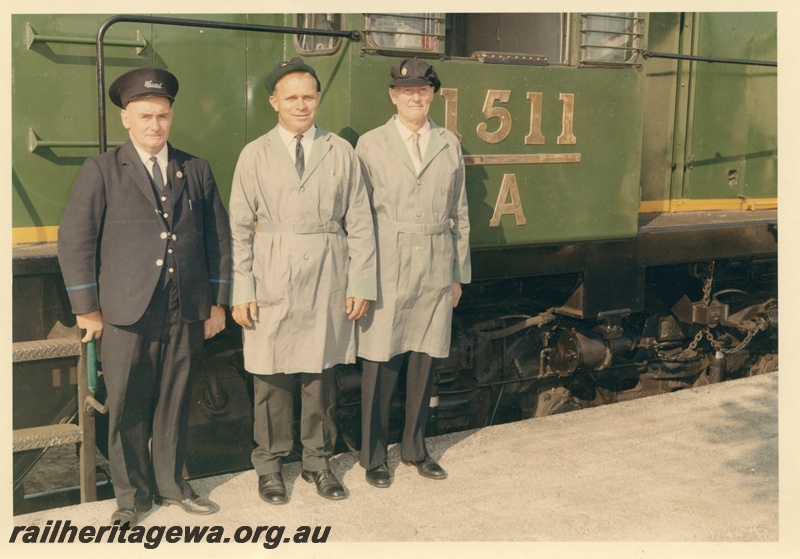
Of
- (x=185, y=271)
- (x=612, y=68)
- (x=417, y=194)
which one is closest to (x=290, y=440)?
(x=185, y=271)

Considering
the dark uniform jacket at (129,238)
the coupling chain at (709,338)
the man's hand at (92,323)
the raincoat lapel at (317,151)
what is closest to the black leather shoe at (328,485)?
the dark uniform jacket at (129,238)

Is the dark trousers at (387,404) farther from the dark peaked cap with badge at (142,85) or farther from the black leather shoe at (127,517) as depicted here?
the dark peaked cap with badge at (142,85)

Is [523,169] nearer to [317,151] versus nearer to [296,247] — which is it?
[317,151]

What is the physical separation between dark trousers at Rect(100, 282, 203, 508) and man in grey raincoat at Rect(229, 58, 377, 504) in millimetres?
291

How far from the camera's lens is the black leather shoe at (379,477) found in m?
4.26

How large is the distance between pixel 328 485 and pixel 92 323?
46.9 inches

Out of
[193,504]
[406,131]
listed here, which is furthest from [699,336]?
[193,504]

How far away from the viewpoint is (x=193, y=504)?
390 cm

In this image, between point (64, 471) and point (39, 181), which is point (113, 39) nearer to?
point (39, 181)

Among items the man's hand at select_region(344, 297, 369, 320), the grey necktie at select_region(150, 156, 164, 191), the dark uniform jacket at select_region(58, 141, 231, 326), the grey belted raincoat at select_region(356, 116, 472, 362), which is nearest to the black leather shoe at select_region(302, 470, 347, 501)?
the grey belted raincoat at select_region(356, 116, 472, 362)

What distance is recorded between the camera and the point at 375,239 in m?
4.18

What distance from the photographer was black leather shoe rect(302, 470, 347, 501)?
409 cm

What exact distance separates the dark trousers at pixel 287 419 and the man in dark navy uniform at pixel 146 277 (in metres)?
0.33

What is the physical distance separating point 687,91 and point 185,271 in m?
4.02
